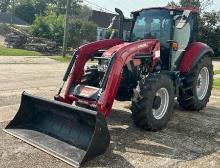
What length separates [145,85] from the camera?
21.4 feet

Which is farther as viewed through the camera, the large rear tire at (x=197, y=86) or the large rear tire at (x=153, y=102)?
the large rear tire at (x=197, y=86)

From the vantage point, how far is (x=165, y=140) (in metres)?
6.36

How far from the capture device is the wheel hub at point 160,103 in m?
6.85

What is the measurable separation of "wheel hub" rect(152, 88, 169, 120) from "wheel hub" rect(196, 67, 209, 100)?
Result: 2.29 metres

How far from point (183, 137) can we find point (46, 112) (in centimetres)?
245

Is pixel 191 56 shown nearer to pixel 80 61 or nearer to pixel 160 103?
pixel 160 103

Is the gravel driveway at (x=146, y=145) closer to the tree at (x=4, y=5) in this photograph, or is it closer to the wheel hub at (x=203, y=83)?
the wheel hub at (x=203, y=83)

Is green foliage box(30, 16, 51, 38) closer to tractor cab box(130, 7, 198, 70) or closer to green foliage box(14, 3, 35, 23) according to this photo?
tractor cab box(130, 7, 198, 70)

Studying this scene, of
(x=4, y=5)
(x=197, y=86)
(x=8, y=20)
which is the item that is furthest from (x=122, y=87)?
(x=4, y=5)

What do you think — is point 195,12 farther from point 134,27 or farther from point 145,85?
point 145,85

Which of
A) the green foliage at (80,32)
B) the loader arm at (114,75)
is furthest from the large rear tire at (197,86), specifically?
the green foliage at (80,32)

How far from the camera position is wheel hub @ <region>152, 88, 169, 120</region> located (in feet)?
22.5

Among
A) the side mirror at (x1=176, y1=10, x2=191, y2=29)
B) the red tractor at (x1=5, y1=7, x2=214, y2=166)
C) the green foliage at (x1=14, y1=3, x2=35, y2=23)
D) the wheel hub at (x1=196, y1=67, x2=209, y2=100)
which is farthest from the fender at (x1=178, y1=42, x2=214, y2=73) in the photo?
the green foliage at (x1=14, y1=3, x2=35, y2=23)

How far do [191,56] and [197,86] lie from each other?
82 centimetres
